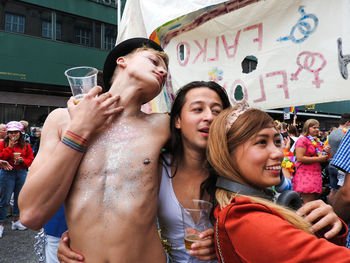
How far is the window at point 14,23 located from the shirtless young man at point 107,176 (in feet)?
44.2

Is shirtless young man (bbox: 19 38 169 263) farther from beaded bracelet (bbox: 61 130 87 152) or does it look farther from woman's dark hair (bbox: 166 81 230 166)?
woman's dark hair (bbox: 166 81 230 166)

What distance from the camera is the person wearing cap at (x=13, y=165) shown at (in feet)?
16.8

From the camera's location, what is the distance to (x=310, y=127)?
5.41m

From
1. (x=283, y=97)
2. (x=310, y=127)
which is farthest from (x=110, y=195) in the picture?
(x=310, y=127)

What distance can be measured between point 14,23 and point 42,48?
58.9 inches

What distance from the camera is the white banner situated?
174cm

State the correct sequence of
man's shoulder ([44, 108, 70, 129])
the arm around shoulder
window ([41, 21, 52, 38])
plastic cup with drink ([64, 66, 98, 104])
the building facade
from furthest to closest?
1. window ([41, 21, 52, 38])
2. the building facade
3. plastic cup with drink ([64, 66, 98, 104])
4. man's shoulder ([44, 108, 70, 129])
5. the arm around shoulder

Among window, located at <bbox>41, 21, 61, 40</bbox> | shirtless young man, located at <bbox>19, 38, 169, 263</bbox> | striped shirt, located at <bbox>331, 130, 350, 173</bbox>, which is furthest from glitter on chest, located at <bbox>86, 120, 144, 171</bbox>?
window, located at <bbox>41, 21, 61, 40</bbox>

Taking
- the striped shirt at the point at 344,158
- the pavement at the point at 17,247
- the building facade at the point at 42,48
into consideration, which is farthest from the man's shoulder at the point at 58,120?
the building facade at the point at 42,48

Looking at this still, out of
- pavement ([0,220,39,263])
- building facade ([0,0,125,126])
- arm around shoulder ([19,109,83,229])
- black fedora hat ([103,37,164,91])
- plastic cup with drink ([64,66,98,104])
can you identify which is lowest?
pavement ([0,220,39,263])

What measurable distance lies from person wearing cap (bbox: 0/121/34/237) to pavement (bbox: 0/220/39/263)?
25cm

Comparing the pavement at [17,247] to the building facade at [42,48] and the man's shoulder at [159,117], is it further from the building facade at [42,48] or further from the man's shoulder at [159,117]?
the building facade at [42,48]

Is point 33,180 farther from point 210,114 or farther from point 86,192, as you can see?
point 210,114

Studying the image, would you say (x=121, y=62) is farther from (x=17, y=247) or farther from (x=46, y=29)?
(x=46, y=29)
